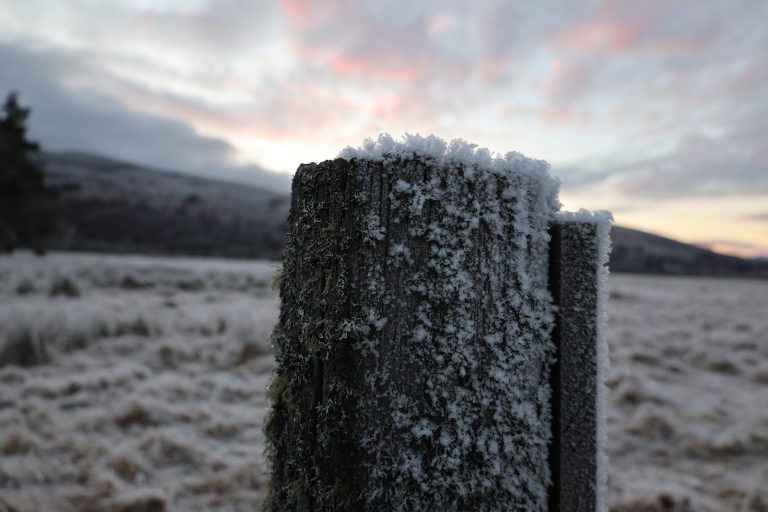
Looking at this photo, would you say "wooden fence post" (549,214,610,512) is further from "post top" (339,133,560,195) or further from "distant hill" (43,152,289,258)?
"distant hill" (43,152,289,258)

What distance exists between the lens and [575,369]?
105 centimetres

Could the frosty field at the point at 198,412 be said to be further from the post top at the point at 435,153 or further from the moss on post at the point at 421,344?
the post top at the point at 435,153

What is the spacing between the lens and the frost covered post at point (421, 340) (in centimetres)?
95

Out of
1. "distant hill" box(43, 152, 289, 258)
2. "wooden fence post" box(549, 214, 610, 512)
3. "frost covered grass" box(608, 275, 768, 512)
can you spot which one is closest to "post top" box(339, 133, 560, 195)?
"wooden fence post" box(549, 214, 610, 512)

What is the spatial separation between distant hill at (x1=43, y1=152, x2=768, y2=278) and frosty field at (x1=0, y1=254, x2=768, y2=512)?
2385 cm

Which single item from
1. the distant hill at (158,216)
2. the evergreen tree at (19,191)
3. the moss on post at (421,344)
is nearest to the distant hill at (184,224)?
the distant hill at (158,216)

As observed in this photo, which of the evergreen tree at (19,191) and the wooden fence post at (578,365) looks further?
the evergreen tree at (19,191)

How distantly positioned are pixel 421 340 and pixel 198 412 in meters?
4.67

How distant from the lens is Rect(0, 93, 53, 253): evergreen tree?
71.5 feet

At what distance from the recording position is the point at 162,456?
3977 mm

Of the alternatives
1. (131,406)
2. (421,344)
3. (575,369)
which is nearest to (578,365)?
(575,369)

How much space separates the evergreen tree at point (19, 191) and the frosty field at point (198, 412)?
51.8 feet

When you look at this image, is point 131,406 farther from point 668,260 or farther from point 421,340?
point 668,260

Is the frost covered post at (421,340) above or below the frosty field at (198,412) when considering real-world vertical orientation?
above
